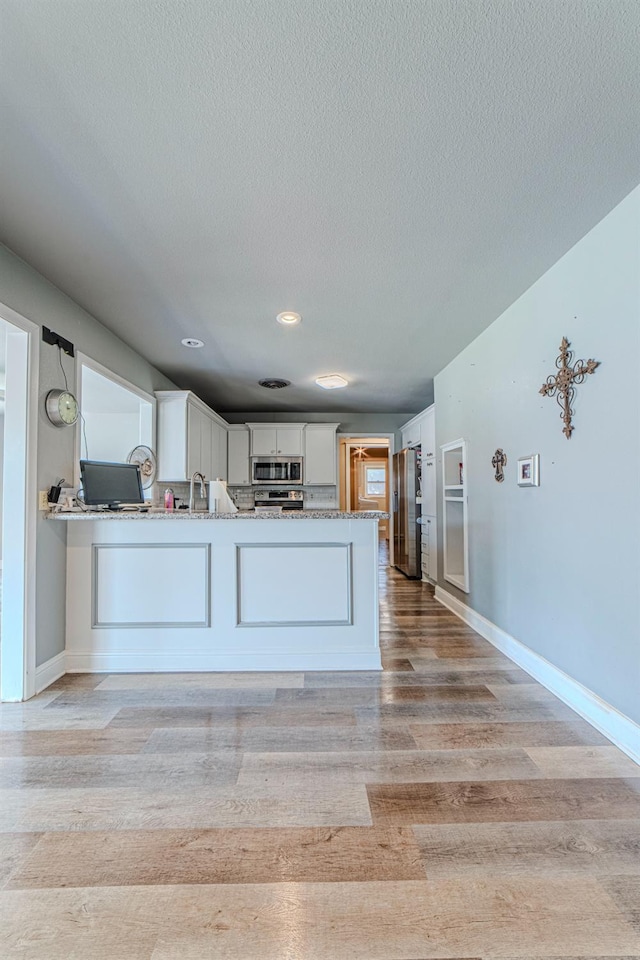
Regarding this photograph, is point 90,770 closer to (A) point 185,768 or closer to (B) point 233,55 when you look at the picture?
(A) point 185,768

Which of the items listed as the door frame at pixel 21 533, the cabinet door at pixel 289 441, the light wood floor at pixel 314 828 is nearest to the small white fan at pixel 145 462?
the door frame at pixel 21 533

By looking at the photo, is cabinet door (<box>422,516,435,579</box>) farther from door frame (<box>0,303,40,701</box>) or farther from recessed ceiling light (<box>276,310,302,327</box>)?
door frame (<box>0,303,40,701</box>)

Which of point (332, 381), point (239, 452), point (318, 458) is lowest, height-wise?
point (318, 458)

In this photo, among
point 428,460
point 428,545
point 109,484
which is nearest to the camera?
point 109,484

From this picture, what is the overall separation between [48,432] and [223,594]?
4.83 ft

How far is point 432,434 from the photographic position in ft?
17.2

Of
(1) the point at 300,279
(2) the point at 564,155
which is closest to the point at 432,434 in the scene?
(1) the point at 300,279

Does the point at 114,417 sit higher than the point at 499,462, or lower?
higher

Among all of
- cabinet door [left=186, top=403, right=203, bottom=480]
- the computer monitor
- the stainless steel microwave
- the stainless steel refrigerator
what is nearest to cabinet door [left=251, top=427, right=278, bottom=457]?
the stainless steel microwave

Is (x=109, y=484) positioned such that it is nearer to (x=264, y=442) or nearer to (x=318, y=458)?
(x=264, y=442)

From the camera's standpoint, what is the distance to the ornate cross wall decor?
322cm

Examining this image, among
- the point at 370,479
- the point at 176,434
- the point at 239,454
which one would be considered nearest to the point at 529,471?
the point at 176,434

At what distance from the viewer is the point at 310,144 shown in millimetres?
1657

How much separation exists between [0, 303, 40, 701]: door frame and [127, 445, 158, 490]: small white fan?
168 cm
